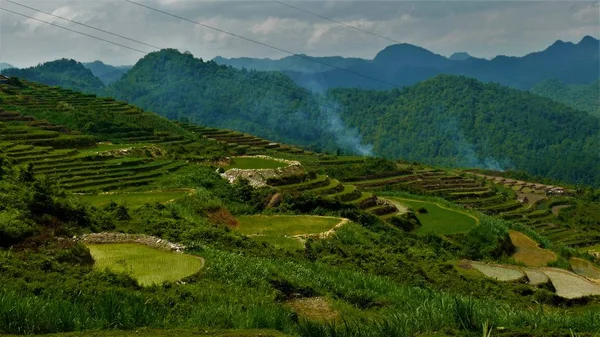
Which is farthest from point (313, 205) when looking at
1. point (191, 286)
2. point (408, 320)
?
point (408, 320)

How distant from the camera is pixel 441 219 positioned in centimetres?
3234

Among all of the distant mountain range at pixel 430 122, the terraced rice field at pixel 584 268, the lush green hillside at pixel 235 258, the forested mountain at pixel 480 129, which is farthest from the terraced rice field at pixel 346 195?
the distant mountain range at pixel 430 122

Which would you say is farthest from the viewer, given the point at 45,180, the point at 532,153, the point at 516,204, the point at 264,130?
the point at 264,130

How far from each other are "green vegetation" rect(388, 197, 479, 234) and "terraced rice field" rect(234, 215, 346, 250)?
7281 millimetres

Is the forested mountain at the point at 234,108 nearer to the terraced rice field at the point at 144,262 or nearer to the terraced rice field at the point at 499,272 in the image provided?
the terraced rice field at the point at 499,272

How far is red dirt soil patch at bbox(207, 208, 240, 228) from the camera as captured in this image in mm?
21906

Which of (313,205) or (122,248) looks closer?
(122,248)

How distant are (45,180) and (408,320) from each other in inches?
494

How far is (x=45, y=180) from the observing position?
17766 mm

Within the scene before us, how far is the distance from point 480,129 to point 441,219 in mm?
145713

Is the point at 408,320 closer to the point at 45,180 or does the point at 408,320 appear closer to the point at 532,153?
the point at 45,180

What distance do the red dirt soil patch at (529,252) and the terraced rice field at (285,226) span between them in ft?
28.2

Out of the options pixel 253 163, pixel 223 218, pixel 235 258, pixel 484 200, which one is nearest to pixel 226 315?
pixel 235 258

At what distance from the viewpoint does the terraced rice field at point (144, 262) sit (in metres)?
12.6
